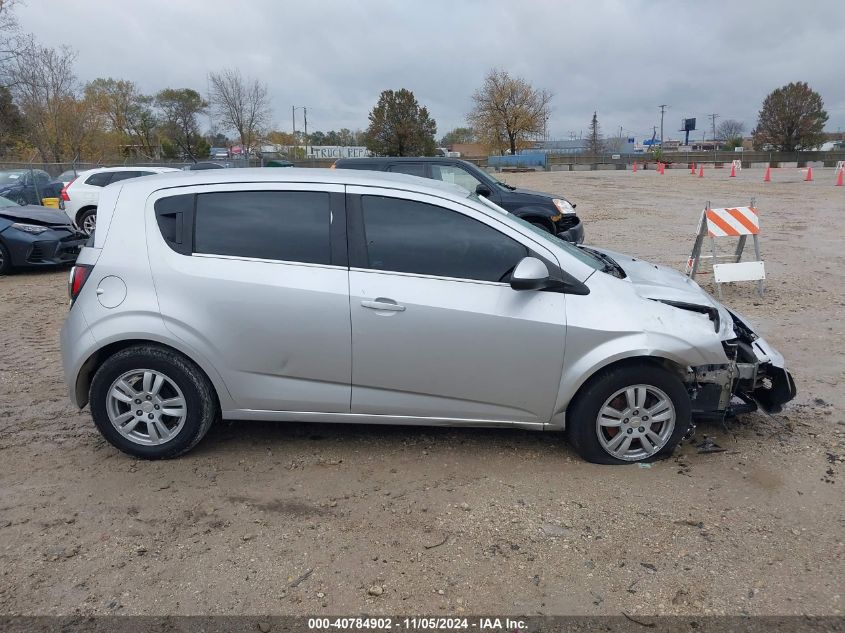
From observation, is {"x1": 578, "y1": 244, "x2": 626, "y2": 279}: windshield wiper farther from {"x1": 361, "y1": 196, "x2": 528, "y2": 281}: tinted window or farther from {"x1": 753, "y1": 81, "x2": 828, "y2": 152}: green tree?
{"x1": 753, "y1": 81, "x2": 828, "y2": 152}: green tree

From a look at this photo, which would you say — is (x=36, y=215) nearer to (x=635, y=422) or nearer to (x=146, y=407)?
(x=146, y=407)

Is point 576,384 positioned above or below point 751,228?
below

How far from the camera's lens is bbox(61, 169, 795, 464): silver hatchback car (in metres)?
3.66

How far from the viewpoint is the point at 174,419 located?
3.88m

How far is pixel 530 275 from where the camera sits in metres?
3.58

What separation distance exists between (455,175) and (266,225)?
7480 mm

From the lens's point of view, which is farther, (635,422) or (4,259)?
(4,259)

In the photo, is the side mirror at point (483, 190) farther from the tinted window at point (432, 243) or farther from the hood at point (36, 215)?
the hood at point (36, 215)

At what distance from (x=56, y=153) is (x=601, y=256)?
4031 centimetres

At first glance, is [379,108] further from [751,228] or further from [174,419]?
[174,419]

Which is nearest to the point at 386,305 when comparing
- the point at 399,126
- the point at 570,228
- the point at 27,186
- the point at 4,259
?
the point at 570,228

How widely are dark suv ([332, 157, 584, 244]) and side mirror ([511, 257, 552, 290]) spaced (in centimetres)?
675

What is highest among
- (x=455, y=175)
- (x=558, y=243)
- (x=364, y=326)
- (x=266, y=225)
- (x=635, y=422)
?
(x=455, y=175)

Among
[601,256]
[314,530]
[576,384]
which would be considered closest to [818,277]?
[601,256]
